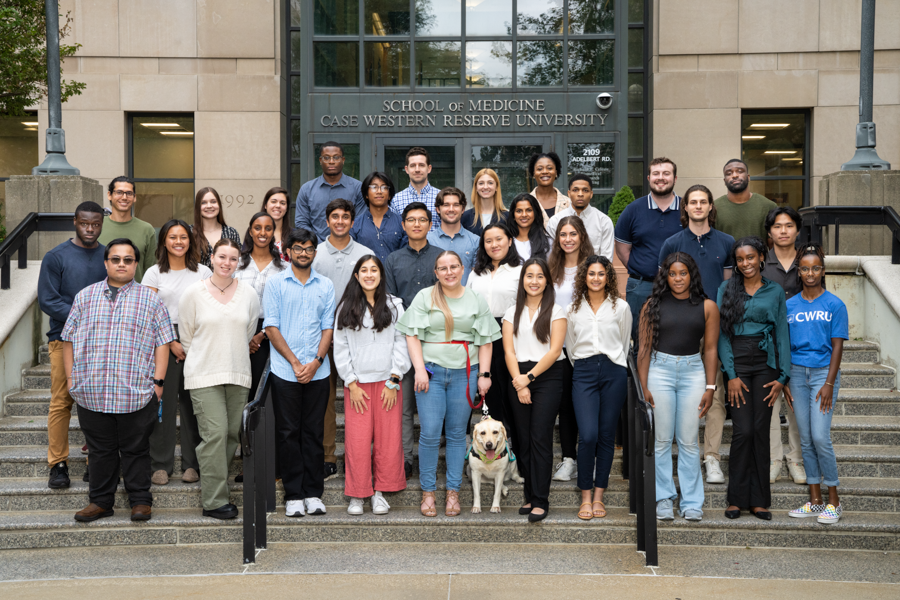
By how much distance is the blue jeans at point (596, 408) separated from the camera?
232 inches

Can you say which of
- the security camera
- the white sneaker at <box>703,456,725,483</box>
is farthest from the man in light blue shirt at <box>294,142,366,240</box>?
the security camera

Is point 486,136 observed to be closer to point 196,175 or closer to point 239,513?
point 196,175

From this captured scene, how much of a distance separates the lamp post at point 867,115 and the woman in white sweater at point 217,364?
24.1 ft

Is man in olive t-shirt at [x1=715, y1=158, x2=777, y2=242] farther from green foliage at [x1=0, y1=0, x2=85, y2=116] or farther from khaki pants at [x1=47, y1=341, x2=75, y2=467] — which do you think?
green foliage at [x1=0, y1=0, x2=85, y2=116]

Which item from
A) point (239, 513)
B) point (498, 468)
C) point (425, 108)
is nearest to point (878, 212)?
point (498, 468)

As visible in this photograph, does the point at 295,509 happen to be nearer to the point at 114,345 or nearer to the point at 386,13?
the point at 114,345

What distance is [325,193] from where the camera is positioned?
25.5 feet

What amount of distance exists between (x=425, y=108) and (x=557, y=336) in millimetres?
9637

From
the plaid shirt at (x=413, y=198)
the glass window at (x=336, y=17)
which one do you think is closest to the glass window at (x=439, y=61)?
the glass window at (x=336, y=17)

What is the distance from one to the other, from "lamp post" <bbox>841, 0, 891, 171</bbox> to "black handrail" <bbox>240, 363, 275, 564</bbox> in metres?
7.39

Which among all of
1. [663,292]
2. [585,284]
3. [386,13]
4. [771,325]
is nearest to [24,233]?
[585,284]

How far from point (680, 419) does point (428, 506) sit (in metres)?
2.09

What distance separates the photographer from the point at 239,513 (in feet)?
20.2

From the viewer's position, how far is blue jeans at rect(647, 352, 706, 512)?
19.2 ft
